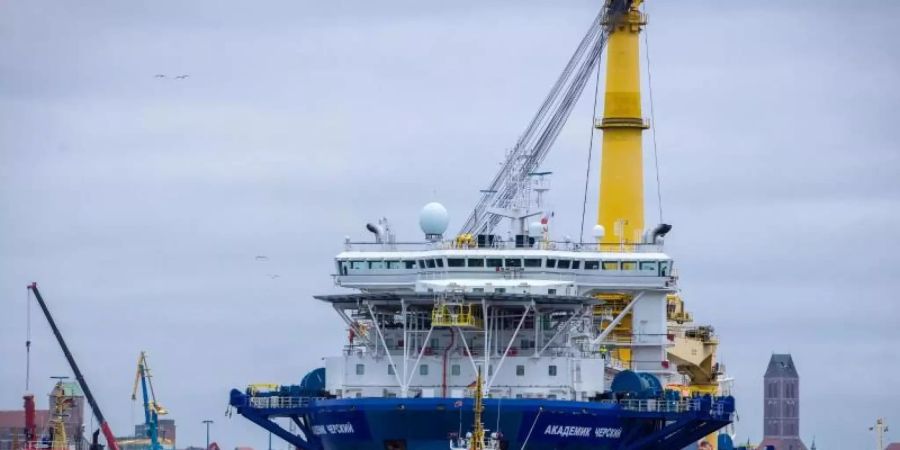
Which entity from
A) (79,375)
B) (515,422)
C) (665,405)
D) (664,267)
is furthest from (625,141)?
(79,375)

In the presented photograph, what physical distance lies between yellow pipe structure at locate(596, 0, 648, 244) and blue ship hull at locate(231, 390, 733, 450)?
27547mm

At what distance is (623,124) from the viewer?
144m

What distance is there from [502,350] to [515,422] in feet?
16.8

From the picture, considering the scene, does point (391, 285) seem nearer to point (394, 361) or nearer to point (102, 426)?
point (394, 361)

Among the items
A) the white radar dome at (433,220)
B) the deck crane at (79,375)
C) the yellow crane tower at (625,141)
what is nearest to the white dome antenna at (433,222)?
the white radar dome at (433,220)

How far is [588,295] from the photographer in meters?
122

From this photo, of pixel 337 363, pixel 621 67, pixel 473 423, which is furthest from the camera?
pixel 621 67

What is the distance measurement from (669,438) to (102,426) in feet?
269

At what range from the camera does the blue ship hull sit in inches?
4331

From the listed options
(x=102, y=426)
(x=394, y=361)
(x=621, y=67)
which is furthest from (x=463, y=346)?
(x=102, y=426)

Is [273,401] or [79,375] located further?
[79,375]

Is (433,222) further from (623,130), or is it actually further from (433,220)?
(623,130)

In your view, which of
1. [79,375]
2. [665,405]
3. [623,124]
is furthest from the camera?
[79,375]

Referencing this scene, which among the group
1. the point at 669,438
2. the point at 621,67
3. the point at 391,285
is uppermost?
the point at 621,67
